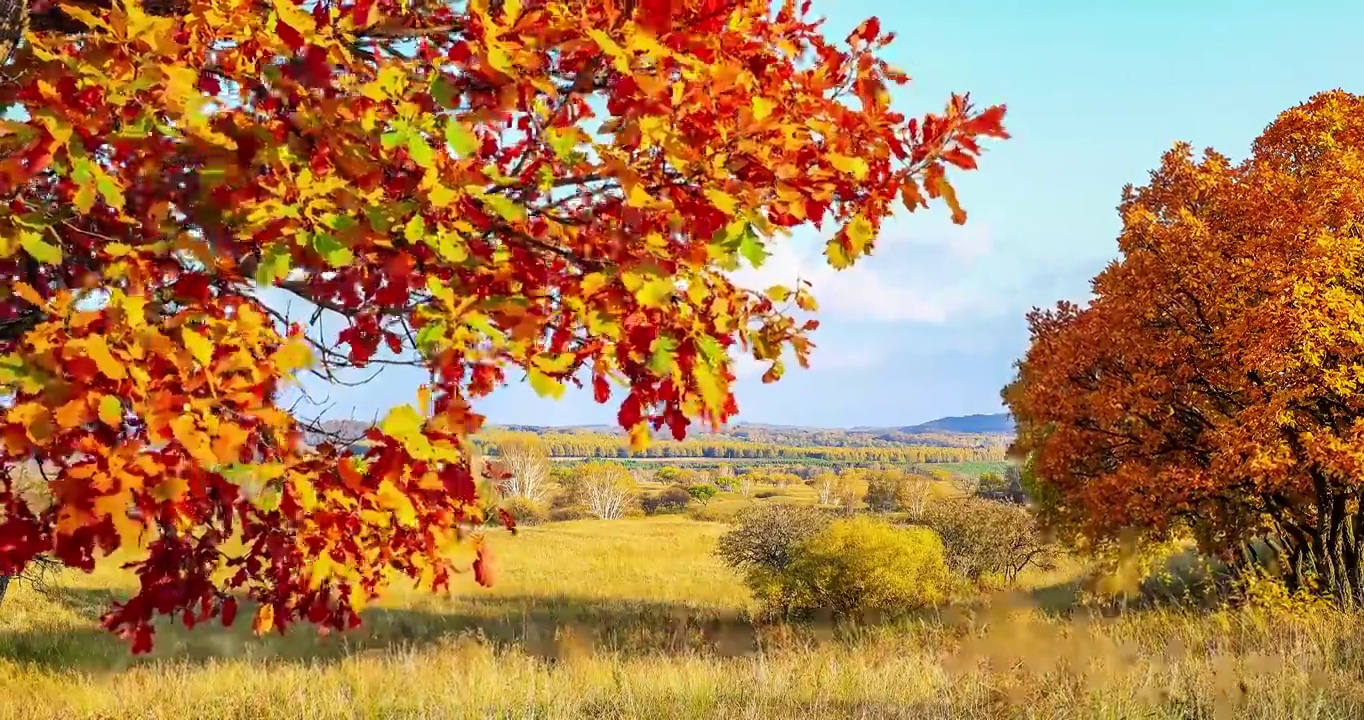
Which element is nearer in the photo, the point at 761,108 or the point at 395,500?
the point at 761,108

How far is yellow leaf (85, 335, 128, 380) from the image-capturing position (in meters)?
2.18

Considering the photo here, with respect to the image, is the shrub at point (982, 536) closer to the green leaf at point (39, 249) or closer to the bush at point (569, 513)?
the green leaf at point (39, 249)

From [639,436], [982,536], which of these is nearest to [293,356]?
[639,436]

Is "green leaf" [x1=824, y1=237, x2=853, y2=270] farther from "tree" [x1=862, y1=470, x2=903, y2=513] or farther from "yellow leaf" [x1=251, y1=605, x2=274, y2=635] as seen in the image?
"tree" [x1=862, y1=470, x2=903, y2=513]

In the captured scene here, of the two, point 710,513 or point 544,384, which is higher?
point 544,384

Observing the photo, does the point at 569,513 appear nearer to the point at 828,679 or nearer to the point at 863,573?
the point at 863,573

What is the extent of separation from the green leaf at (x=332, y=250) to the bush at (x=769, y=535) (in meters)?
21.5

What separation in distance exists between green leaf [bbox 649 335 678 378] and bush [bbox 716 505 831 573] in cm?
2111

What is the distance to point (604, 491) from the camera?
8025 centimetres

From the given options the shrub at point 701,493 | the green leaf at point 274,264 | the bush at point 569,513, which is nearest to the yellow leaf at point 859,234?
the green leaf at point 274,264

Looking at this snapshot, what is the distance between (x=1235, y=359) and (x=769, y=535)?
44.4ft

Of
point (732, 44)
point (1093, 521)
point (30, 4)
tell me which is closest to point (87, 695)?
point (30, 4)

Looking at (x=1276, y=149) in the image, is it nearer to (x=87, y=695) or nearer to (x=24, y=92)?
(x=24, y=92)

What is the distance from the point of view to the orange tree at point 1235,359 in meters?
11.7
